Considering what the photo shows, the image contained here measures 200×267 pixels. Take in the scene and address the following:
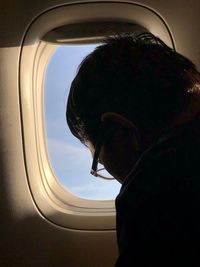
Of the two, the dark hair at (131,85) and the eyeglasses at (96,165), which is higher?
the dark hair at (131,85)

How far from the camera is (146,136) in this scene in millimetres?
754

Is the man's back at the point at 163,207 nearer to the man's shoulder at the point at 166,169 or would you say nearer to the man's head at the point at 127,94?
the man's shoulder at the point at 166,169

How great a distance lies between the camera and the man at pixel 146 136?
596 millimetres

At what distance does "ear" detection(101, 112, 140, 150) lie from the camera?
76cm

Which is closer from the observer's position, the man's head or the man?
the man

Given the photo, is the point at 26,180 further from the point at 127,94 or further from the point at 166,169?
the point at 166,169

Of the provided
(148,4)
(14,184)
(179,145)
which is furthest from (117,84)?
(14,184)

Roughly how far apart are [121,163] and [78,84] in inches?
6.3

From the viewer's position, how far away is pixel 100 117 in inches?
31.9

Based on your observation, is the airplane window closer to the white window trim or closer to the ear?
the white window trim

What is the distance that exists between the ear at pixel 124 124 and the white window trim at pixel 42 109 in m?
0.60

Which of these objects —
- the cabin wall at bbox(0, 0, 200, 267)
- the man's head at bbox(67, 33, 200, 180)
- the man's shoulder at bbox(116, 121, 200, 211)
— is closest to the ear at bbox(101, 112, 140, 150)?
the man's head at bbox(67, 33, 200, 180)

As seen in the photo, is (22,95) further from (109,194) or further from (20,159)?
(109,194)

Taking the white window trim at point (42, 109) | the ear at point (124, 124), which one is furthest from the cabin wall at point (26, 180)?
the ear at point (124, 124)
